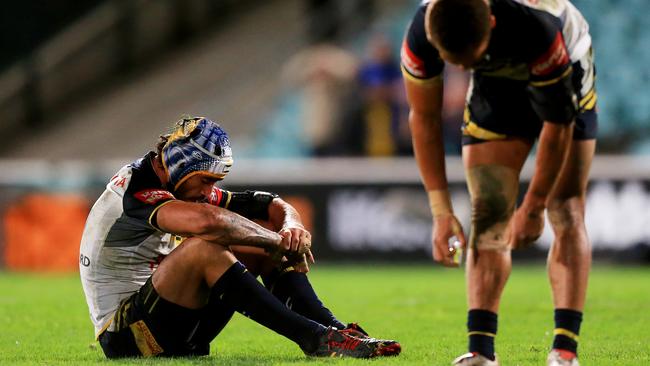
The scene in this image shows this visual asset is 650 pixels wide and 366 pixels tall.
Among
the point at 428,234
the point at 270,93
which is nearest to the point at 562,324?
the point at 428,234

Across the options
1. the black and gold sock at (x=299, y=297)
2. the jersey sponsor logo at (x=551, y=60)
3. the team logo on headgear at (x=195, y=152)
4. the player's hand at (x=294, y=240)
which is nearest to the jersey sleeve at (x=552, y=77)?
the jersey sponsor logo at (x=551, y=60)

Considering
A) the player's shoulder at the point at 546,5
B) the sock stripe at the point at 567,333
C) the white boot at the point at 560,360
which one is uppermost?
the player's shoulder at the point at 546,5

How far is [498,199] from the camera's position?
5.21 m

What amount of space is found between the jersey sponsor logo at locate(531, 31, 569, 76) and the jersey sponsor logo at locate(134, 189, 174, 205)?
1882 mm

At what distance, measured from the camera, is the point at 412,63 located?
5082 millimetres

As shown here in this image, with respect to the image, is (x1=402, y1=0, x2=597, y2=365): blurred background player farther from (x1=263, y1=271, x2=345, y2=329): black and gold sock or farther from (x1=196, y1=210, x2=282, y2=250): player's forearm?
(x1=263, y1=271, x2=345, y2=329): black and gold sock

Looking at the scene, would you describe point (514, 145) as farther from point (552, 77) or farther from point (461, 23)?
point (461, 23)

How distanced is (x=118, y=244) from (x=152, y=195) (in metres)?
0.44

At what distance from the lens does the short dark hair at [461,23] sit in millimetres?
4562

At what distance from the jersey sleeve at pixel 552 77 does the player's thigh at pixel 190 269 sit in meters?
1.68

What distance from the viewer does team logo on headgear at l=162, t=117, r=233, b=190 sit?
5797 millimetres

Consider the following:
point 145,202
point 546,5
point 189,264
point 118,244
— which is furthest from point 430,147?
point 118,244

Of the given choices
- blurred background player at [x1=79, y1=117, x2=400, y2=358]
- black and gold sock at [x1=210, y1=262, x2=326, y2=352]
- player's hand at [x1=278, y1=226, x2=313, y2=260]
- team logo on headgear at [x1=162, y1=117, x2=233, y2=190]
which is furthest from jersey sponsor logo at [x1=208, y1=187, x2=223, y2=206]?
black and gold sock at [x1=210, y1=262, x2=326, y2=352]

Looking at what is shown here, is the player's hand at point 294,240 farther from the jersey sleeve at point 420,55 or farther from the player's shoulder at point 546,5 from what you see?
the player's shoulder at point 546,5
